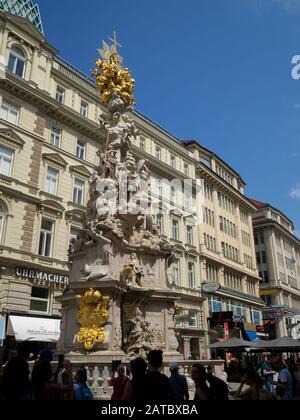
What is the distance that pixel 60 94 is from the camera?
98.4 feet

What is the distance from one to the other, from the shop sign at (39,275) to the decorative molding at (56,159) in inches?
327

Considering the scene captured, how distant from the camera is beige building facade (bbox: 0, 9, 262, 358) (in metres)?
23.3

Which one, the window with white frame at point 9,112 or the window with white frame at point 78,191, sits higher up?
the window with white frame at point 9,112

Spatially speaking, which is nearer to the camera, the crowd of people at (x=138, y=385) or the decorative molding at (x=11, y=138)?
the crowd of people at (x=138, y=385)

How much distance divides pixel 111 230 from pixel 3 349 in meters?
12.9

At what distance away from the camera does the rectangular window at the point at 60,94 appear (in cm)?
2958

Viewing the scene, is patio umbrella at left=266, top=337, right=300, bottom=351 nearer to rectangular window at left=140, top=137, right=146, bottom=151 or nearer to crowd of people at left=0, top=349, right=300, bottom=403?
crowd of people at left=0, top=349, right=300, bottom=403

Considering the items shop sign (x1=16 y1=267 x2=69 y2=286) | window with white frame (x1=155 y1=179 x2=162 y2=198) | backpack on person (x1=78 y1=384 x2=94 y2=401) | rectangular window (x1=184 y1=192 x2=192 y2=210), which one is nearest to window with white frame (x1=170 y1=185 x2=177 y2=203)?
window with white frame (x1=155 y1=179 x2=162 y2=198)

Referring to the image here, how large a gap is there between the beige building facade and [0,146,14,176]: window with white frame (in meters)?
0.06

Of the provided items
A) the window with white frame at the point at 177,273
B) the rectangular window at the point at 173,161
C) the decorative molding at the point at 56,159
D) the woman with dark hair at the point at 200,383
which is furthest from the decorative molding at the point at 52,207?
the woman with dark hair at the point at 200,383

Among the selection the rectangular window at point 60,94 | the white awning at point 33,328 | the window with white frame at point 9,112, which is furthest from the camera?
the rectangular window at point 60,94

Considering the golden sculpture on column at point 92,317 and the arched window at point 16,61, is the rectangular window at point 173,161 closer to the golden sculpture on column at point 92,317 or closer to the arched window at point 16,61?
the arched window at point 16,61

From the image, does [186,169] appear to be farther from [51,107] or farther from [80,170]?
[51,107]

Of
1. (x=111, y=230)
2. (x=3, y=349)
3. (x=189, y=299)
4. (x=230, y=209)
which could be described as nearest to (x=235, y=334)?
→ (x=189, y=299)
